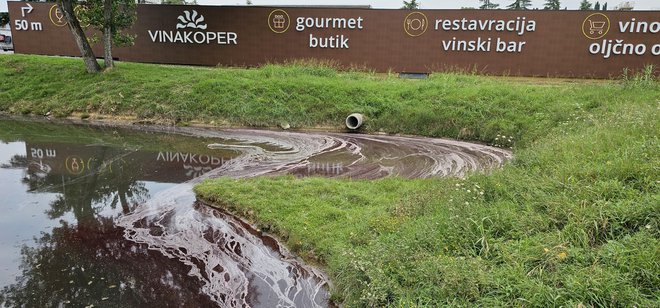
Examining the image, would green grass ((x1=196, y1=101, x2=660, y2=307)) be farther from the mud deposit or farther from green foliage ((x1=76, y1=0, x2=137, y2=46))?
green foliage ((x1=76, y1=0, x2=137, y2=46))

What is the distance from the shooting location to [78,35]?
1548cm

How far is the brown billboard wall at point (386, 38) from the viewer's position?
49.2 feet

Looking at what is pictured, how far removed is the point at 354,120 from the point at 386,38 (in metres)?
4.84

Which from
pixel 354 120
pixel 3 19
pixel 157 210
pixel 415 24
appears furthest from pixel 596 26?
pixel 3 19

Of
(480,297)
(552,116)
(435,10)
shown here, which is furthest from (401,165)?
(435,10)

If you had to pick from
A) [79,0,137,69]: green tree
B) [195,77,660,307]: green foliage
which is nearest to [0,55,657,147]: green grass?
[79,0,137,69]: green tree

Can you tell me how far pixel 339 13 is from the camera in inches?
650

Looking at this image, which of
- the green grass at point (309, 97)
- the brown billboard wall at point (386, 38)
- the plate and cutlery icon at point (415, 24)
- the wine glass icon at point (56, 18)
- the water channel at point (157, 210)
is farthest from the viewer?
the wine glass icon at point (56, 18)

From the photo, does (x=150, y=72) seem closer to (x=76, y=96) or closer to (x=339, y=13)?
(x=76, y=96)

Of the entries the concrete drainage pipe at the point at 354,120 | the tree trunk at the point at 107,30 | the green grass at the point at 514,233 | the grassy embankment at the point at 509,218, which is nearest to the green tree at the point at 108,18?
the tree trunk at the point at 107,30

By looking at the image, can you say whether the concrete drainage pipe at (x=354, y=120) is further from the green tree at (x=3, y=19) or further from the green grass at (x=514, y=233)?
the green tree at (x=3, y=19)

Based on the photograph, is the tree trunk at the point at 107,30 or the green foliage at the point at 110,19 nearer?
the green foliage at the point at 110,19

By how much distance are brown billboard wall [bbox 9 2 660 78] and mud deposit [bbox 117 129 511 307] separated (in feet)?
17.5

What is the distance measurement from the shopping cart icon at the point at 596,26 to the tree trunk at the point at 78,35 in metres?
15.4
